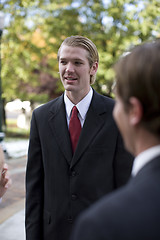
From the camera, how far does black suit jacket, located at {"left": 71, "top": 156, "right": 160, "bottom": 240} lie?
0.78 meters

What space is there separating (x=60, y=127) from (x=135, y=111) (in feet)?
4.43

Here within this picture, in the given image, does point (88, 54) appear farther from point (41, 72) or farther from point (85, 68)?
point (41, 72)

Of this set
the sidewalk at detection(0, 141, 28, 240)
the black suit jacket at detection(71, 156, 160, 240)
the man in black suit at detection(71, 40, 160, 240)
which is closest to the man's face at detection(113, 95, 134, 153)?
the man in black suit at detection(71, 40, 160, 240)

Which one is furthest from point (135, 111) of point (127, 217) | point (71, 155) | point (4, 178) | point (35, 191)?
point (4, 178)

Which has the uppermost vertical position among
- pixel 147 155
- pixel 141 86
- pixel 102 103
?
pixel 141 86

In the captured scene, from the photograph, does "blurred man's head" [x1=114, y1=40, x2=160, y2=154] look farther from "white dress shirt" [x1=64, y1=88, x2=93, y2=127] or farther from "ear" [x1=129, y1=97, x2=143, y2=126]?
"white dress shirt" [x1=64, y1=88, x2=93, y2=127]

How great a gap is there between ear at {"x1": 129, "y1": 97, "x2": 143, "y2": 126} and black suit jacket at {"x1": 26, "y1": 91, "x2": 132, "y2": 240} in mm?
1163

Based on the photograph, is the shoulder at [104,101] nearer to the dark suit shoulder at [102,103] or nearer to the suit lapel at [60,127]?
the dark suit shoulder at [102,103]

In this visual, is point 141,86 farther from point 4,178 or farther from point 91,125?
point 4,178

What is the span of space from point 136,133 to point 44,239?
5.19 feet

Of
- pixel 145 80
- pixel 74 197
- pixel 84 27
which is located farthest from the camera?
pixel 84 27

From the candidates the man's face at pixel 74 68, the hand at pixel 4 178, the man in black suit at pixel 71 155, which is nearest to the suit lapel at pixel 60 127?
the man in black suit at pixel 71 155

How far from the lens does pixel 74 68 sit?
2314mm

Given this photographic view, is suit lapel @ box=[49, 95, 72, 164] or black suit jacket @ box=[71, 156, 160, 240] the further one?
suit lapel @ box=[49, 95, 72, 164]
